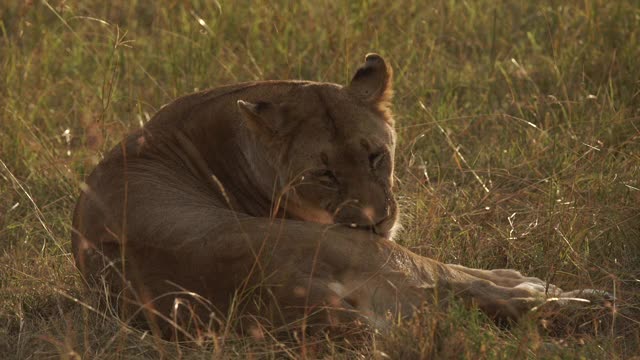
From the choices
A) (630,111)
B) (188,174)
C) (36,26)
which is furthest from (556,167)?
(36,26)

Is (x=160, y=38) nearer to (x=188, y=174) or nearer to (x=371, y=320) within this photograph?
(x=188, y=174)

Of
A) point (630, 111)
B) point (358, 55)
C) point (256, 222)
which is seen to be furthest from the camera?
point (358, 55)

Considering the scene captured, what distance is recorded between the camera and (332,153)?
14.1 ft

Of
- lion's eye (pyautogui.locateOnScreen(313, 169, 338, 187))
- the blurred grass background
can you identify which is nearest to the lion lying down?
lion's eye (pyautogui.locateOnScreen(313, 169, 338, 187))

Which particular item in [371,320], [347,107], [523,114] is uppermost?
[347,107]

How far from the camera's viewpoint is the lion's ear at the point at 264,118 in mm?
4430

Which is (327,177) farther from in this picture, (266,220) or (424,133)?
(424,133)

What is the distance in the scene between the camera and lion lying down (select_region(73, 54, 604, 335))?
3848mm

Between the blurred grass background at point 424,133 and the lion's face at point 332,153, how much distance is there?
1.92 feet

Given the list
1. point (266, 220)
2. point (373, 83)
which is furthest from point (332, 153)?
point (373, 83)

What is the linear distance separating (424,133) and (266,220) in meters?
2.03

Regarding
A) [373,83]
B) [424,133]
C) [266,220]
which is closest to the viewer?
[266,220]

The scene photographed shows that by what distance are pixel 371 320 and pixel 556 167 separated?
218 cm

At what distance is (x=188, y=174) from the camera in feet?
15.1
